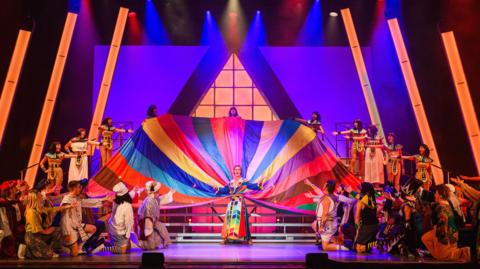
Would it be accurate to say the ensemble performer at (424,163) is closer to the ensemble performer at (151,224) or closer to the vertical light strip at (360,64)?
the vertical light strip at (360,64)

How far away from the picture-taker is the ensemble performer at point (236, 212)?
30.7ft

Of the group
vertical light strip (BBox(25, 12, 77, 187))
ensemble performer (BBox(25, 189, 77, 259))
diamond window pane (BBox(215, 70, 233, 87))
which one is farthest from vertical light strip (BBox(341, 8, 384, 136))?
ensemble performer (BBox(25, 189, 77, 259))

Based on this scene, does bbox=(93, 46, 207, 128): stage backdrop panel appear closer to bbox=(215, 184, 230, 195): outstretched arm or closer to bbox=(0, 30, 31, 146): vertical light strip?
bbox=(0, 30, 31, 146): vertical light strip

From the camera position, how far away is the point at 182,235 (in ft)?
32.8

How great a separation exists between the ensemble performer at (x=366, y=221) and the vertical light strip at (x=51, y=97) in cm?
627

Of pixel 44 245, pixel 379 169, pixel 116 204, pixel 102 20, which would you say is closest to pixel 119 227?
pixel 116 204

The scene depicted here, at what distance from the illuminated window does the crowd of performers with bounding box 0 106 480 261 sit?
478 centimetres

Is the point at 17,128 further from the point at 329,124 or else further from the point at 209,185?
the point at 329,124

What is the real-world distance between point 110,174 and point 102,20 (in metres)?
5.47

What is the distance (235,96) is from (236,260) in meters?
8.10

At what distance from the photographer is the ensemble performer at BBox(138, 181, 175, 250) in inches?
349

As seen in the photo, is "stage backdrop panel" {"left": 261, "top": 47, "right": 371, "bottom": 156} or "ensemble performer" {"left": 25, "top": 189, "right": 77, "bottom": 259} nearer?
"ensemble performer" {"left": 25, "top": 189, "right": 77, "bottom": 259}

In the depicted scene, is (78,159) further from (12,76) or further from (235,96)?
(235,96)

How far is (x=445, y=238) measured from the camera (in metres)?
7.55
